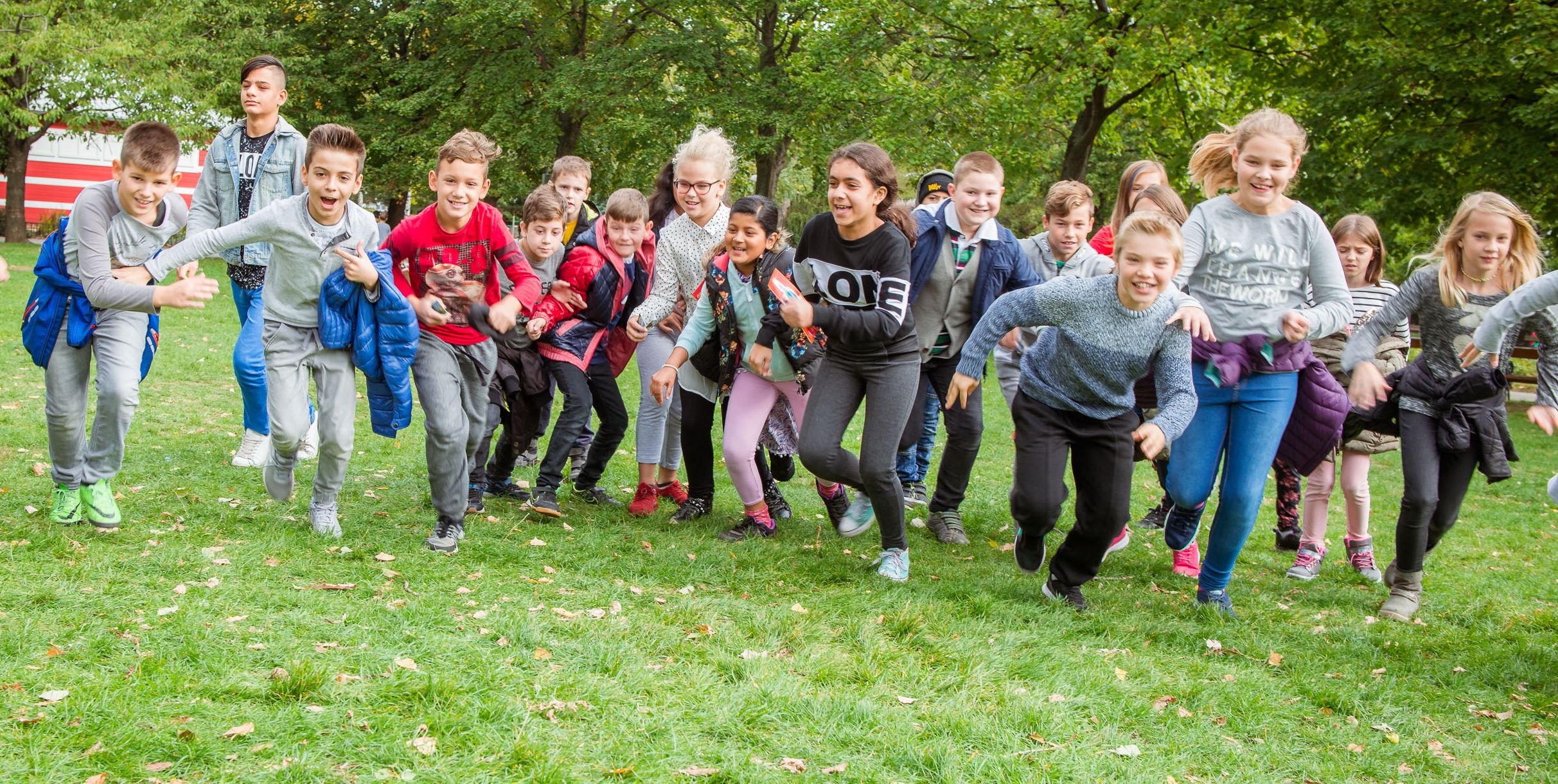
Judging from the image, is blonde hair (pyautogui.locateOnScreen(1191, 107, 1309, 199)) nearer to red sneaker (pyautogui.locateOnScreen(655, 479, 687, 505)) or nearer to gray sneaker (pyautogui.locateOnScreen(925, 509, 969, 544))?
gray sneaker (pyautogui.locateOnScreen(925, 509, 969, 544))

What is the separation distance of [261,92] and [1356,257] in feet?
21.3

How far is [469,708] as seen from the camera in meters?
3.72

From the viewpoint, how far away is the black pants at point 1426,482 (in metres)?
5.76

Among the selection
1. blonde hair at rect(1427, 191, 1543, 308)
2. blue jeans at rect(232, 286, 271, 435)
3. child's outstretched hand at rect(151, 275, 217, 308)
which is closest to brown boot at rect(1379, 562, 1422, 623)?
blonde hair at rect(1427, 191, 1543, 308)

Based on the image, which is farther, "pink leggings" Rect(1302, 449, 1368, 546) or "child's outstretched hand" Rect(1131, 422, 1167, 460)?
"pink leggings" Rect(1302, 449, 1368, 546)

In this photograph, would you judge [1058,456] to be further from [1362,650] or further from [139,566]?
[139,566]

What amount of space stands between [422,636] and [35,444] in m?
4.66

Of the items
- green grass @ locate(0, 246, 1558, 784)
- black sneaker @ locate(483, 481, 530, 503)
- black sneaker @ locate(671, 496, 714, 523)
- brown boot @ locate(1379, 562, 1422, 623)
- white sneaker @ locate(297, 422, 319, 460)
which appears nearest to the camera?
green grass @ locate(0, 246, 1558, 784)

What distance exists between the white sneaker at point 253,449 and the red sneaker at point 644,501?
2.31 meters

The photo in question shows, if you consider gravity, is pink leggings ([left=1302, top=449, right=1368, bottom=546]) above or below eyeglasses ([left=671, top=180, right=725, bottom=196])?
below

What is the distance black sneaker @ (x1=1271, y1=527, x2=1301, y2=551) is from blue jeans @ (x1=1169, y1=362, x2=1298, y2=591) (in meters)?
2.37

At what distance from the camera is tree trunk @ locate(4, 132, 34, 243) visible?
32500 millimetres

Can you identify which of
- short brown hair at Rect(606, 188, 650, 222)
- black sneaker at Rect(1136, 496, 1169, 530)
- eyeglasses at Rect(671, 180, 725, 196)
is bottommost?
black sneaker at Rect(1136, 496, 1169, 530)

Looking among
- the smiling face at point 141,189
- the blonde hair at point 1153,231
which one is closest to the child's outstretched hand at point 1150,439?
the blonde hair at point 1153,231
